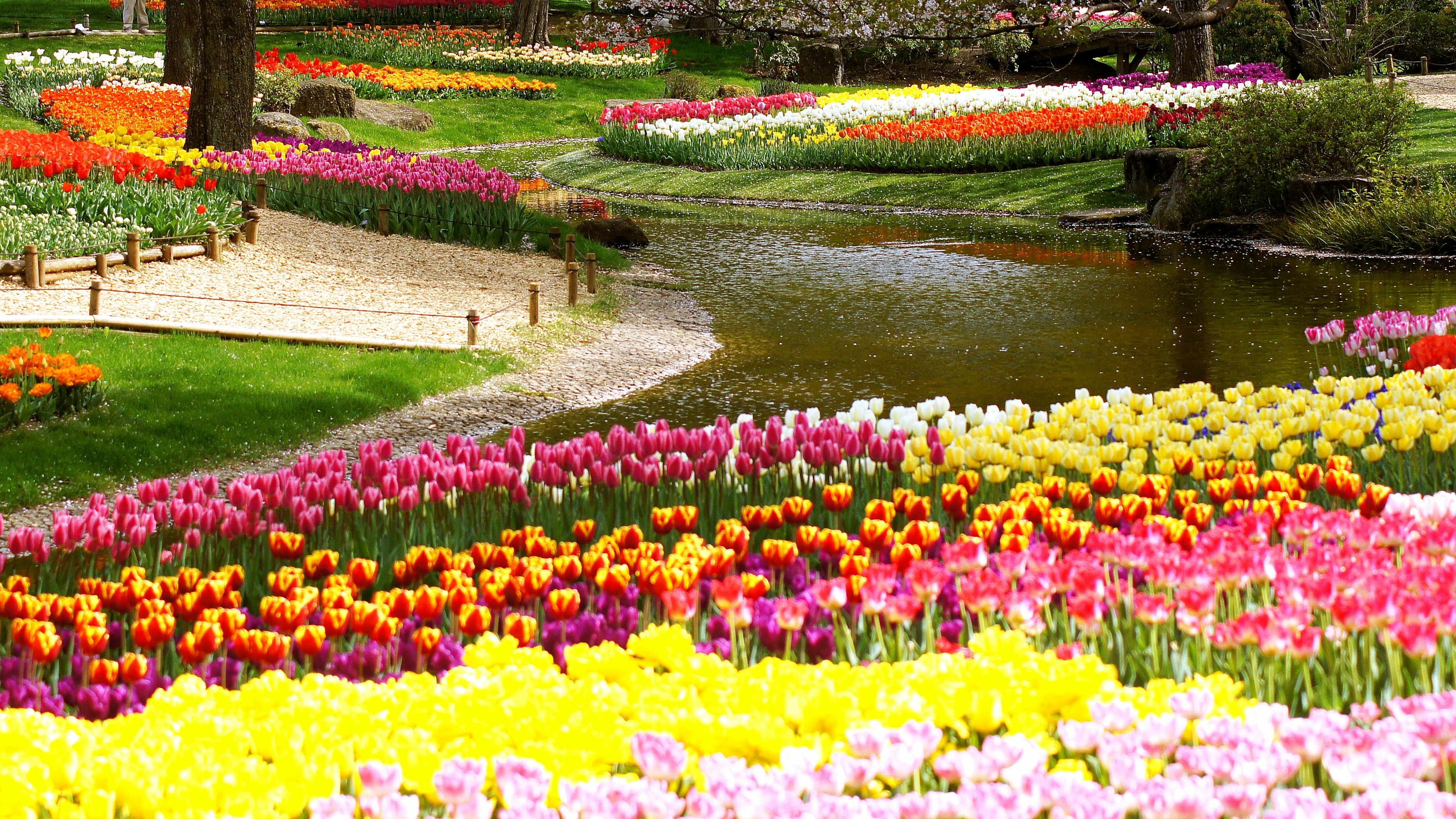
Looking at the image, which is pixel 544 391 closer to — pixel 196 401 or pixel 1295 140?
pixel 196 401

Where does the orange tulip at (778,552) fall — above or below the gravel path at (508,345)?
above

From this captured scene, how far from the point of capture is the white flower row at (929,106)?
28.4m

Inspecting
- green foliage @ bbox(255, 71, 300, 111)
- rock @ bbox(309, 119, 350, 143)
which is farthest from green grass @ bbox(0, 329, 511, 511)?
green foliage @ bbox(255, 71, 300, 111)

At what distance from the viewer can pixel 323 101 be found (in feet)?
103

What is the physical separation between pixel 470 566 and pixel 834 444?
75.9 inches

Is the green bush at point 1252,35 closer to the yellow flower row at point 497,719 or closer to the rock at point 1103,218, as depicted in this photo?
the rock at point 1103,218

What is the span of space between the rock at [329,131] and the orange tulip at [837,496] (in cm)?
2329

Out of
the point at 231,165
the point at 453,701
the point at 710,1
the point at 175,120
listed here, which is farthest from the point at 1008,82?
the point at 453,701

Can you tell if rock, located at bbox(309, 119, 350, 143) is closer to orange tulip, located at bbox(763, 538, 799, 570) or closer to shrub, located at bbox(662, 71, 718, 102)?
shrub, located at bbox(662, 71, 718, 102)

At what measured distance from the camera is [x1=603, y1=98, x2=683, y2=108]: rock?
112ft

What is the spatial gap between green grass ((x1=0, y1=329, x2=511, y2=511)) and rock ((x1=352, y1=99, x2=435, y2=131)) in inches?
855

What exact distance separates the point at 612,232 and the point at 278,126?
1023cm

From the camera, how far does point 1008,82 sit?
44125 millimetres

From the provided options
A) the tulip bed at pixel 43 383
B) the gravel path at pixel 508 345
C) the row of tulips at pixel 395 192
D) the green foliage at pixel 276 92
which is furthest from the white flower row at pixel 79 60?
the tulip bed at pixel 43 383
